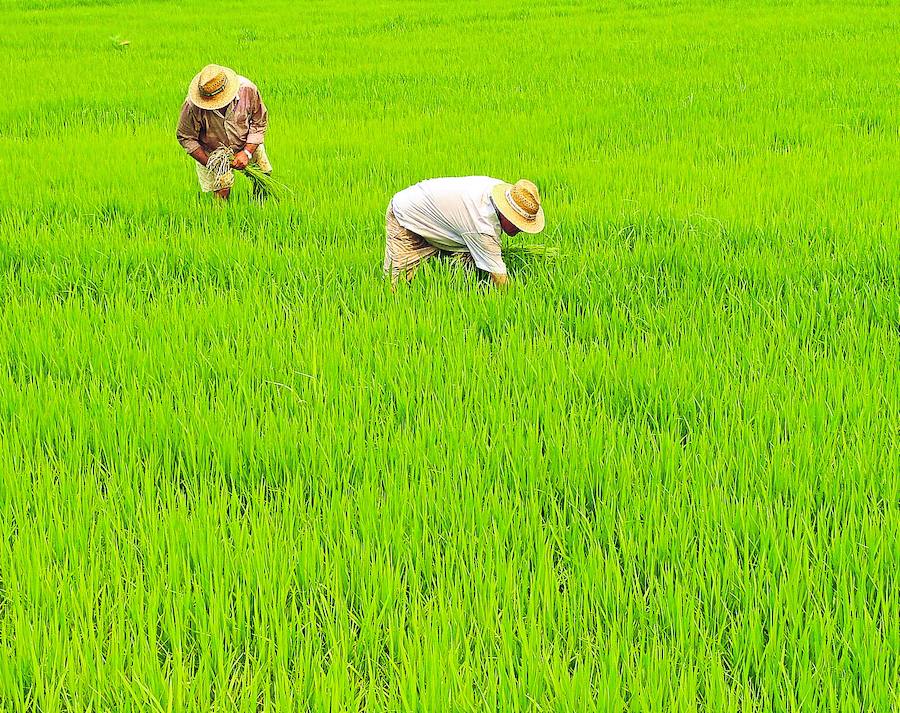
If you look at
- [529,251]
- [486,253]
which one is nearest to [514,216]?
[486,253]

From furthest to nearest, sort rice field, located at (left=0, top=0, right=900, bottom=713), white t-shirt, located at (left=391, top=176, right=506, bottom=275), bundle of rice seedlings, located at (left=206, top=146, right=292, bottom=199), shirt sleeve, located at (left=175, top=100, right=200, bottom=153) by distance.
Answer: shirt sleeve, located at (left=175, top=100, right=200, bottom=153), bundle of rice seedlings, located at (left=206, top=146, right=292, bottom=199), white t-shirt, located at (left=391, top=176, right=506, bottom=275), rice field, located at (left=0, top=0, right=900, bottom=713)

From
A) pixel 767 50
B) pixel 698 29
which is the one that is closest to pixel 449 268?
pixel 767 50

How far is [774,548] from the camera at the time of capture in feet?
6.02

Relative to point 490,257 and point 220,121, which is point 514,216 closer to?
point 490,257

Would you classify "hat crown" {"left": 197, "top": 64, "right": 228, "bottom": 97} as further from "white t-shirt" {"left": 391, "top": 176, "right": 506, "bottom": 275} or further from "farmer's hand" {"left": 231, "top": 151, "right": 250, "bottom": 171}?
A: "white t-shirt" {"left": 391, "top": 176, "right": 506, "bottom": 275}

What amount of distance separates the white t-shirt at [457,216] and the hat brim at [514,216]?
0.08 metres

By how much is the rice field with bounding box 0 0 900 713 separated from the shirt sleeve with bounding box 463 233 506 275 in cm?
A: 11

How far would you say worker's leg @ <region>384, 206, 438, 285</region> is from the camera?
3.77 metres

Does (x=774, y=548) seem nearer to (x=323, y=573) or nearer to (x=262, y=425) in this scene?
(x=323, y=573)

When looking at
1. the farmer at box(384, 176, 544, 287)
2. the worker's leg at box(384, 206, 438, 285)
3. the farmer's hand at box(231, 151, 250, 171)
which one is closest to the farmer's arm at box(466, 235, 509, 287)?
the farmer at box(384, 176, 544, 287)

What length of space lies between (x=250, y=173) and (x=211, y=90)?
1.50 feet

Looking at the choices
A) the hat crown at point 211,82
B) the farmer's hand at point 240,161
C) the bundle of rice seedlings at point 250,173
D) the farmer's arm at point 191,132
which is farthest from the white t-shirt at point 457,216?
the farmer's arm at point 191,132

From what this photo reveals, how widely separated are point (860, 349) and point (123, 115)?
22.0 ft

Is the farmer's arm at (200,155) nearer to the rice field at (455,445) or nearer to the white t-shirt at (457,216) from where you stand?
the rice field at (455,445)
